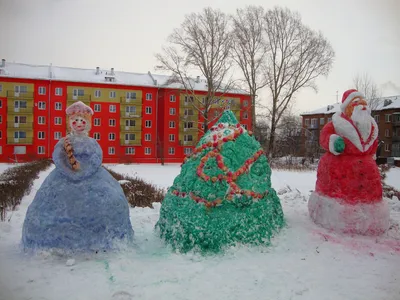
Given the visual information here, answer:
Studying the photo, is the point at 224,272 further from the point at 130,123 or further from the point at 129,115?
the point at 130,123

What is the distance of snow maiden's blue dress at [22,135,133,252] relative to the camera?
13.4 feet

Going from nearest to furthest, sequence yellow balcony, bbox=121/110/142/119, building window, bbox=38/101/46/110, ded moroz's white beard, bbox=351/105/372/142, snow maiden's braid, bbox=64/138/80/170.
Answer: snow maiden's braid, bbox=64/138/80/170
ded moroz's white beard, bbox=351/105/372/142
building window, bbox=38/101/46/110
yellow balcony, bbox=121/110/142/119

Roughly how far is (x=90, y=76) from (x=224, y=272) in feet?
89.5

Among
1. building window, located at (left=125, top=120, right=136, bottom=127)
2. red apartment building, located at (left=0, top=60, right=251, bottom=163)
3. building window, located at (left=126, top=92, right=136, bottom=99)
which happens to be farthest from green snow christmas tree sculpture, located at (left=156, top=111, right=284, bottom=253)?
building window, located at (left=125, top=120, right=136, bottom=127)

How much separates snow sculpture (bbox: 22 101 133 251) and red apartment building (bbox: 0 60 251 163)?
60.0 feet

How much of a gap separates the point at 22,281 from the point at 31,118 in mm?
24264

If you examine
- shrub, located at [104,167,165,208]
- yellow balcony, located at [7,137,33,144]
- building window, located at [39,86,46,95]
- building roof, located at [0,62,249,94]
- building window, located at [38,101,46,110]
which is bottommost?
shrub, located at [104,167,165,208]

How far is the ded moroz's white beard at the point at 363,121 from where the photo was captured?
16.6 feet

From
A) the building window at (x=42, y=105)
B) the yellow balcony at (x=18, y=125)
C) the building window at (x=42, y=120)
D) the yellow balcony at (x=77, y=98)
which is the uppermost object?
the yellow balcony at (x=77, y=98)

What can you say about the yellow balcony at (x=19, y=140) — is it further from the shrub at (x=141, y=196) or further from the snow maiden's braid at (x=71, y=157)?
the snow maiden's braid at (x=71, y=157)

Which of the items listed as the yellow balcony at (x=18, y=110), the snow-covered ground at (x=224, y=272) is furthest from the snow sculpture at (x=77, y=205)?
the yellow balcony at (x=18, y=110)

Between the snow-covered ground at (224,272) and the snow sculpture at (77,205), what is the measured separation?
21 cm

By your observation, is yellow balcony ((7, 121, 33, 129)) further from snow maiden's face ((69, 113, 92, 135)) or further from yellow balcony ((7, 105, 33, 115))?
snow maiden's face ((69, 113, 92, 135))

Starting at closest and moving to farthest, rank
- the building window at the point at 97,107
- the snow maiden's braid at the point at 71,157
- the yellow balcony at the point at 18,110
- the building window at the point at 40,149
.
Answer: the snow maiden's braid at the point at 71,157 < the yellow balcony at the point at 18,110 < the building window at the point at 40,149 < the building window at the point at 97,107
